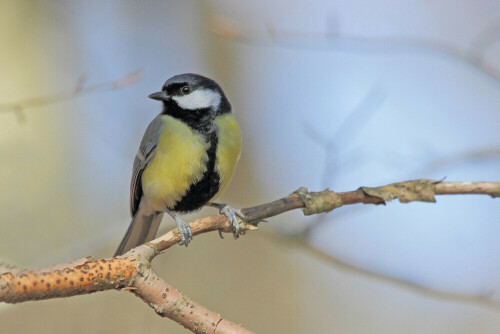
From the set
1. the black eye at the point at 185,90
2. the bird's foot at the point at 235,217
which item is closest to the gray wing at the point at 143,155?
the black eye at the point at 185,90

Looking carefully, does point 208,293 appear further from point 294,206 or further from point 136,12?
point 136,12

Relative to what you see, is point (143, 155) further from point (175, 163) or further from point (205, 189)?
point (205, 189)

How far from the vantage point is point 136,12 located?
262 inches

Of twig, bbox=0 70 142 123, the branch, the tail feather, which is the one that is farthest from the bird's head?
the branch

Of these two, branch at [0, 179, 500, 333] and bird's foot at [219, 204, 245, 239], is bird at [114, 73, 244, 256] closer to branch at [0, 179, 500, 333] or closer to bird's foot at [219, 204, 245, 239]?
bird's foot at [219, 204, 245, 239]

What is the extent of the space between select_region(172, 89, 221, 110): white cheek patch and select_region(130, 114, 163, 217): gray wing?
180mm

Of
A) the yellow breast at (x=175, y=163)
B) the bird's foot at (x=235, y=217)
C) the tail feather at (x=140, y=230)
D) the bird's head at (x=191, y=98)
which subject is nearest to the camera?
the bird's foot at (x=235, y=217)

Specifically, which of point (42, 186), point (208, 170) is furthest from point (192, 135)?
point (42, 186)

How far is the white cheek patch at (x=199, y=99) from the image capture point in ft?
10.6

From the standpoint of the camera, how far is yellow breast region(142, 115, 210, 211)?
303cm

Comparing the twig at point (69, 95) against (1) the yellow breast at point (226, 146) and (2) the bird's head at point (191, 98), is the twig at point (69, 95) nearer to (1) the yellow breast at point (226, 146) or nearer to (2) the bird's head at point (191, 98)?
(2) the bird's head at point (191, 98)

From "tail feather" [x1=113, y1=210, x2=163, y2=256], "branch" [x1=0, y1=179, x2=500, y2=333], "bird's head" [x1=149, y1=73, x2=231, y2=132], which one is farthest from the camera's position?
"tail feather" [x1=113, y1=210, x2=163, y2=256]

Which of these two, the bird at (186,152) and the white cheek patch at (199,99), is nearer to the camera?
the bird at (186,152)

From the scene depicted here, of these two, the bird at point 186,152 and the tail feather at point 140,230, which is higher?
the bird at point 186,152
